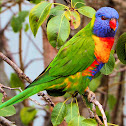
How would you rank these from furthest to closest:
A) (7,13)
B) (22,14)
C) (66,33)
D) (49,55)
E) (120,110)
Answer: (7,13), (120,110), (22,14), (49,55), (66,33)

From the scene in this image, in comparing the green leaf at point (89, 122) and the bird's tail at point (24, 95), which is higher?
the bird's tail at point (24, 95)

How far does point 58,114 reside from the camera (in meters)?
0.78

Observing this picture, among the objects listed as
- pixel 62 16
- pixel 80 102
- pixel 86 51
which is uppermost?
pixel 62 16

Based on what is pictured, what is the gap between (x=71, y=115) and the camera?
0.79 metres

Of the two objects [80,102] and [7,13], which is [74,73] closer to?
[80,102]

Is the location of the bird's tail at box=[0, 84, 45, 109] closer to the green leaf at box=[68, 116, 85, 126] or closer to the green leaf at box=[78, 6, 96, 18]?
the green leaf at box=[68, 116, 85, 126]

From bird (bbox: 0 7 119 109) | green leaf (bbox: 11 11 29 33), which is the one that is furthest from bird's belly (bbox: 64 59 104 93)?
green leaf (bbox: 11 11 29 33)

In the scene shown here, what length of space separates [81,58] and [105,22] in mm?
137

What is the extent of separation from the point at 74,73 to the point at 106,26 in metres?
0.18

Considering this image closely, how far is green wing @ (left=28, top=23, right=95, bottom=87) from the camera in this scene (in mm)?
832

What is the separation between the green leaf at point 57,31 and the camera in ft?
2.51

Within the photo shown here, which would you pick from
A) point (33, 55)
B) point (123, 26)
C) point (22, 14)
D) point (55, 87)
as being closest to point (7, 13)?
point (33, 55)

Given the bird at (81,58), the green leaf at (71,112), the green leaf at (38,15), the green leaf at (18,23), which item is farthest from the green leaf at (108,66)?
the green leaf at (18,23)

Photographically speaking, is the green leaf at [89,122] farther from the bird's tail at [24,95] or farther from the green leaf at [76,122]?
the bird's tail at [24,95]
